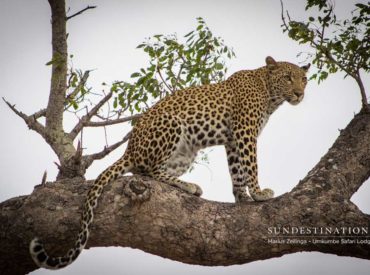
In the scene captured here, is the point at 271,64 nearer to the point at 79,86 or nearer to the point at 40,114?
the point at 79,86

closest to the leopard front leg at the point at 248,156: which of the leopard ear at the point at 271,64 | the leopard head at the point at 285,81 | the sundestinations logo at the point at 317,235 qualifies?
the leopard head at the point at 285,81

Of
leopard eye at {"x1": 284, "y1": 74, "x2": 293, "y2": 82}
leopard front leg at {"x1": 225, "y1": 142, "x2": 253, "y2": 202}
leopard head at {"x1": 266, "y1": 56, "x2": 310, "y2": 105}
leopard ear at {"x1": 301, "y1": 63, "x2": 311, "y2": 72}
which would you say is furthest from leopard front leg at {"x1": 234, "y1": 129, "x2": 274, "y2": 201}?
leopard ear at {"x1": 301, "y1": 63, "x2": 311, "y2": 72}

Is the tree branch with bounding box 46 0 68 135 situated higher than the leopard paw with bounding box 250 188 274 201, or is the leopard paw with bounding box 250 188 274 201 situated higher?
the tree branch with bounding box 46 0 68 135

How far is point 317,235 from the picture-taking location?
6941mm

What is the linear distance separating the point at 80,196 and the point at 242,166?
3.05 meters

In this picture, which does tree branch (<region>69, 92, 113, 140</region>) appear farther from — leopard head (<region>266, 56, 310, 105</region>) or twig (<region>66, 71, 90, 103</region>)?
leopard head (<region>266, 56, 310, 105</region>)

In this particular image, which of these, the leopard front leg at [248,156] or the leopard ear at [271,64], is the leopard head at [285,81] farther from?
the leopard front leg at [248,156]

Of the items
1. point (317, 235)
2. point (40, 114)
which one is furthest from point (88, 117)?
point (317, 235)

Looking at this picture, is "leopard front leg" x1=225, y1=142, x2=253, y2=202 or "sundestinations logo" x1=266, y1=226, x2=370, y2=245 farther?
"leopard front leg" x1=225, y1=142, x2=253, y2=202

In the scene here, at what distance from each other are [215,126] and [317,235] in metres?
3.15

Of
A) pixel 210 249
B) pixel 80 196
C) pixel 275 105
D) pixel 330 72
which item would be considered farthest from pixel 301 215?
pixel 330 72

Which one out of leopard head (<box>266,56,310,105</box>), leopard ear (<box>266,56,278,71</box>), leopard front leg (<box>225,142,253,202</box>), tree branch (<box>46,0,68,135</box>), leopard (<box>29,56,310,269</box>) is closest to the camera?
leopard (<box>29,56,310,269</box>)

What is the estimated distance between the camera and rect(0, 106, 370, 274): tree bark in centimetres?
697

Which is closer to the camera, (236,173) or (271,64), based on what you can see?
(236,173)
